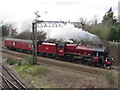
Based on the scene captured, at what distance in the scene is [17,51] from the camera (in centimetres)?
4072

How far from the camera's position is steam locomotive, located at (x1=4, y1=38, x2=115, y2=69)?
23.5 meters

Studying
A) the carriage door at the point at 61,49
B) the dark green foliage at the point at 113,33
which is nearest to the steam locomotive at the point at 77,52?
the carriage door at the point at 61,49

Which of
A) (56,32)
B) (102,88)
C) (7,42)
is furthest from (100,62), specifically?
(7,42)

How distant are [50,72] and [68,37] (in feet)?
28.7

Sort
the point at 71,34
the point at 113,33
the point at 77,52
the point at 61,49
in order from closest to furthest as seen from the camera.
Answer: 1. the point at 77,52
2. the point at 71,34
3. the point at 61,49
4. the point at 113,33

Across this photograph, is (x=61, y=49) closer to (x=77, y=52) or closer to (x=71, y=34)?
(x=71, y=34)

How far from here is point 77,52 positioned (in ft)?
85.1

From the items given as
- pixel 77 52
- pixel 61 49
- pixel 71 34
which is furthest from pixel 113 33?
pixel 77 52

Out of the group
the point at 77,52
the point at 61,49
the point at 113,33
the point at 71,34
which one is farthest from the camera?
the point at 113,33

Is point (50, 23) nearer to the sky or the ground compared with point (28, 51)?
nearer to the sky

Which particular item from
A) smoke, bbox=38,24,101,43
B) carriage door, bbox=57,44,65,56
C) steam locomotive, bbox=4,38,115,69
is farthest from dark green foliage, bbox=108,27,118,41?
carriage door, bbox=57,44,65,56

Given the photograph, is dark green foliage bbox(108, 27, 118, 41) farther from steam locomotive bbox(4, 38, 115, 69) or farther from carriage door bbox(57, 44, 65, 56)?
carriage door bbox(57, 44, 65, 56)

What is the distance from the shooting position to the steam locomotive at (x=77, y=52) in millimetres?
23500

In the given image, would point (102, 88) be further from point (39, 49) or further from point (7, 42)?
point (7, 42)
